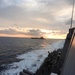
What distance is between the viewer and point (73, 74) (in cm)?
376

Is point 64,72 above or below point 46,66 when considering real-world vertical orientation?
above

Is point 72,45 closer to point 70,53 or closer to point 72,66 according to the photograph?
point 70,53

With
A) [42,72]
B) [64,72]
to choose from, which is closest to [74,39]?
[64,72]

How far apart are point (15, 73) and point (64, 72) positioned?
21669mm

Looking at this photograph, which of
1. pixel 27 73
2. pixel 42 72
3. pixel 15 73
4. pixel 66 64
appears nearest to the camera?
pixel 66 64

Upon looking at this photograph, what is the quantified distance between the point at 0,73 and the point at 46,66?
956 cm

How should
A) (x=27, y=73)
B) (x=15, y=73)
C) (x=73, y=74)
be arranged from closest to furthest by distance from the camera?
(x=73, y=74), (x=27, y=73), (x=15, y=73)

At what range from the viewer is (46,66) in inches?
746

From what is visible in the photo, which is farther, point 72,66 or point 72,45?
point 72,45

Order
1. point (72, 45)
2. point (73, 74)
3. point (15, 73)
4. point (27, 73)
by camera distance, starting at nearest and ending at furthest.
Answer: point (73, 74) → point (72, 45) → point (27, 73) → point (15, 73)

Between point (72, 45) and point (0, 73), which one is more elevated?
point (72, 45)

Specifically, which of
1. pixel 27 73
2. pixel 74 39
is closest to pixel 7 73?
pixel 27 73

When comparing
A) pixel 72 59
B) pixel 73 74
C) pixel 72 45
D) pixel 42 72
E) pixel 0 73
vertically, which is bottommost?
pixel 0 73

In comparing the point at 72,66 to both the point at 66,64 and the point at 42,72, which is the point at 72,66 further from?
the point at 42,72
